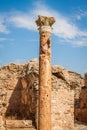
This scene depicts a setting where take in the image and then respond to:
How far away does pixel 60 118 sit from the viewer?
1594 cm

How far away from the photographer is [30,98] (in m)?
16.7

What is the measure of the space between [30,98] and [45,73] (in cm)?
542

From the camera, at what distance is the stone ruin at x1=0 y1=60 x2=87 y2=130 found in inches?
621

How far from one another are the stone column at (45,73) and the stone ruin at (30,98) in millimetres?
3721

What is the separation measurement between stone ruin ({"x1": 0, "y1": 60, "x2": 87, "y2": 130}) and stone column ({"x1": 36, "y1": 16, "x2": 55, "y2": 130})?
3721mm

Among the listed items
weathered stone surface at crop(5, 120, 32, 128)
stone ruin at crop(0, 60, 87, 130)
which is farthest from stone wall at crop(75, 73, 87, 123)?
weathered stone surface at crop(5, 120, 32, 128)

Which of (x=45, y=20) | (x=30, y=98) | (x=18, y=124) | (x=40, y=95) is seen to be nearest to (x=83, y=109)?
(x=30, y=98)

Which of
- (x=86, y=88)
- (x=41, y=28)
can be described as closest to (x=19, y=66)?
(x=86, y=88)

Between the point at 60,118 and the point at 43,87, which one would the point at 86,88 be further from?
the point at 43,87

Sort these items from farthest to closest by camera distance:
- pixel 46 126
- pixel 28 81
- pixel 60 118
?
pixel 28 81 < pixel 60 118 < pixel 46 126

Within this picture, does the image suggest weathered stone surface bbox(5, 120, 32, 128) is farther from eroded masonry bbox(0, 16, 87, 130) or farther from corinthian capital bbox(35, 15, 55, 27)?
corinthian capital bbox(35, 15, 55, 27)

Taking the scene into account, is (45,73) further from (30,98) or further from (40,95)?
(30,98)

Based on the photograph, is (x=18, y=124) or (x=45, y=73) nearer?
(x=45, y=73)

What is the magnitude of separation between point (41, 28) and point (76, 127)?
23.3 ft
